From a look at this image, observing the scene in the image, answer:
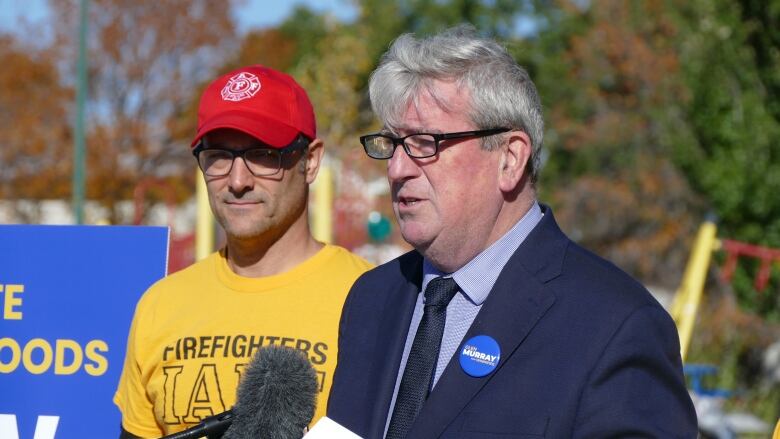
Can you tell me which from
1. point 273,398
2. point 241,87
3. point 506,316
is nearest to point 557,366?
point 506,316

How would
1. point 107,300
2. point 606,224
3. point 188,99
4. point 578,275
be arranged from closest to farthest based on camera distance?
point 578,275 → point 107,300 → point 606,224 → point 188,99

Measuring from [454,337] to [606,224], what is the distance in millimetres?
15145

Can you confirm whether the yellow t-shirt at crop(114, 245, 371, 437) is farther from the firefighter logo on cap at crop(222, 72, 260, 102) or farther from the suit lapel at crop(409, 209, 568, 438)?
the suit lapel at crop(409, 209, 568, 438)

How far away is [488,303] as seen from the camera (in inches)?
99.7

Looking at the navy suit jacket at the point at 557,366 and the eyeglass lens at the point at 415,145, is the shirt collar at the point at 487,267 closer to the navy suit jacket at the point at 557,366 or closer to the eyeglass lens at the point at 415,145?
the navy suit jacket at the point at 557,366

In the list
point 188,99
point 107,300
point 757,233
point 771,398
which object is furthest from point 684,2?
point 107,300

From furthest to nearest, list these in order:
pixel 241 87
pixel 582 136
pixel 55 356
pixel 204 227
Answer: pixel 582 136
pixel 204 227
pixel 55 356
pixel 241 87

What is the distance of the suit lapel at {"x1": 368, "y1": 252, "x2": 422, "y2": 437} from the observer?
2656 mm

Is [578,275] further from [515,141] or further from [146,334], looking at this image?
[146,334]

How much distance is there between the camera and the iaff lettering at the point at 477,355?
244 cm

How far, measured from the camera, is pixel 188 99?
1869 cm

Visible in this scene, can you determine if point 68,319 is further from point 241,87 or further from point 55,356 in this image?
point 241,87

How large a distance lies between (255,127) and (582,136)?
17357 millimetres

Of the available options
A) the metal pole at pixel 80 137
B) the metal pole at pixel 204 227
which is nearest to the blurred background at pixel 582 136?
the metal pole at pixel 80 137
